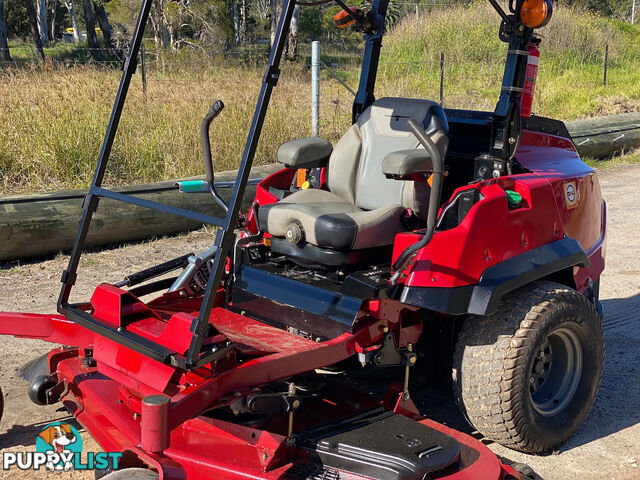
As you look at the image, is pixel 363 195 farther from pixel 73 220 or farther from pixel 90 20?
pixel 90 20

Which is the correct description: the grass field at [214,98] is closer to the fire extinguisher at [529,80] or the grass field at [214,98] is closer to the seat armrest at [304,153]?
the seat armrest at [304,153]

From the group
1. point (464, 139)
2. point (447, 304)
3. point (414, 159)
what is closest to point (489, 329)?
point (447, 304)

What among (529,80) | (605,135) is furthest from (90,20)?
(529,80)

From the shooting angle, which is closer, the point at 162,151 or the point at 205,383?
the point at 205,383

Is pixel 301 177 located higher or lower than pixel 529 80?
lower

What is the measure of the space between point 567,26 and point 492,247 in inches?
545

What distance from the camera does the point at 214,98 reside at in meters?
9.76

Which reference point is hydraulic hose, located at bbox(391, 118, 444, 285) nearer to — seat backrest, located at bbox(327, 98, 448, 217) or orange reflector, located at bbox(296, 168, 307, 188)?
seat backrest, located at bbox(327, 98, 448, 217)

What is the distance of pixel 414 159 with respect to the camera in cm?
344

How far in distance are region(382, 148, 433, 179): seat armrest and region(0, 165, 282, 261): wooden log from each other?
3759mm

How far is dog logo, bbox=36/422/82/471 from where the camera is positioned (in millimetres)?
3469

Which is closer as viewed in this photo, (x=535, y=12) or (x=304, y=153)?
(x=535, y=12)

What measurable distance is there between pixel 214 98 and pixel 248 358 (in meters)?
7.07

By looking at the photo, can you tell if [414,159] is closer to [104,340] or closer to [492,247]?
[492,247]
